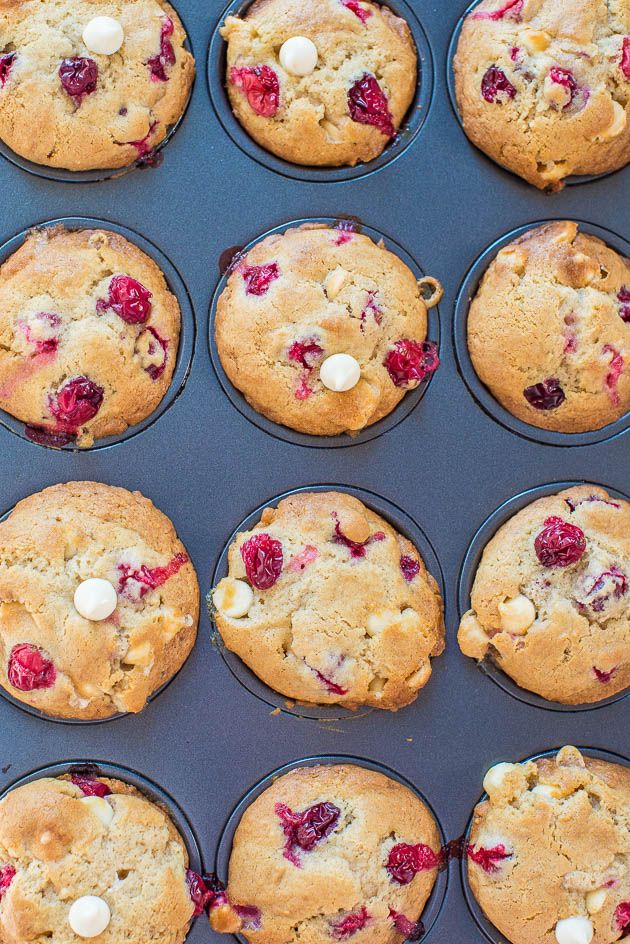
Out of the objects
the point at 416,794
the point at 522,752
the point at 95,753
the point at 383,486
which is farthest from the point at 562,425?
the point at 95,753

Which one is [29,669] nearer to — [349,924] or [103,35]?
[349,924]

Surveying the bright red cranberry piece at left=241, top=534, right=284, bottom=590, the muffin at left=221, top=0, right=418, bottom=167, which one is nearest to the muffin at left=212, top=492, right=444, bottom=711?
the bright red cranberry piece at left=241, top=534, right=284, bottom=590

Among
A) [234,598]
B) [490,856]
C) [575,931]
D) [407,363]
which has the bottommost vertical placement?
[575,931]

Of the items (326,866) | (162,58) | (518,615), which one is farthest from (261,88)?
(326,866)

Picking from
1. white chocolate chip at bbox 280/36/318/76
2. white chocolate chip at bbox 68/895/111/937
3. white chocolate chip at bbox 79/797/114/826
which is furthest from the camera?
white chocolate chip at bbox 280/36/318/76

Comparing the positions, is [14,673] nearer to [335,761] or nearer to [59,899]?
[59,899]

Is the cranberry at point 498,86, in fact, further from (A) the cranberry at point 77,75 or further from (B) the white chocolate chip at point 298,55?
(A) the cranberry at point 77,75

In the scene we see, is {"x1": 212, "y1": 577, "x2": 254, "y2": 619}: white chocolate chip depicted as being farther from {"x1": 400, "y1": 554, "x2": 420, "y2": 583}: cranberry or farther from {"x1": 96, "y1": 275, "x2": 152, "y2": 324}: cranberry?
{"x1": 96, "y1": 275, "x2": 152, "y2": 324}: cranberry
